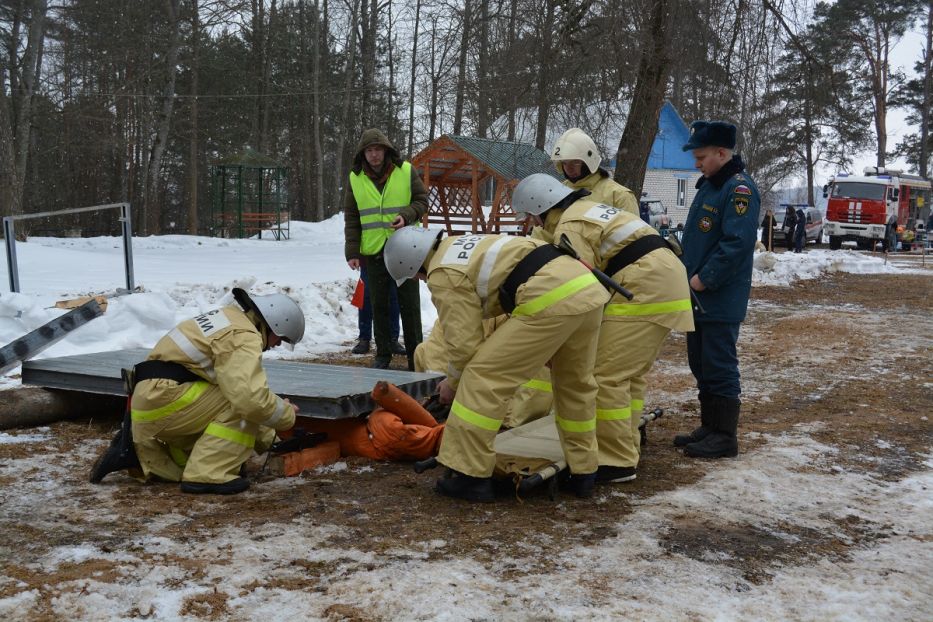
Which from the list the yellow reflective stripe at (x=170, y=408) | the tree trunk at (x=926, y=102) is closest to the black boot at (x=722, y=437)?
the yellow reflective stripe at (x=170, y=408)

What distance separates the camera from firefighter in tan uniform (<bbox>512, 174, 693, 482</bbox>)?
4742mm

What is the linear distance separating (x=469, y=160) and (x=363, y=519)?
19.5 metres

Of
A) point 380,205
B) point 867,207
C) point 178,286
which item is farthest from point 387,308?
point 867,207

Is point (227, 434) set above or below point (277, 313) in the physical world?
below

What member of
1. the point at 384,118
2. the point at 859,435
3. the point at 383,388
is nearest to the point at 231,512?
the point at 383,388

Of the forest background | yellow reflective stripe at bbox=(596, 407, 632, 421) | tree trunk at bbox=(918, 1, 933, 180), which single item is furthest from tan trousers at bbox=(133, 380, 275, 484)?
tree trunk at bbox=(918, 1, 933, 180)

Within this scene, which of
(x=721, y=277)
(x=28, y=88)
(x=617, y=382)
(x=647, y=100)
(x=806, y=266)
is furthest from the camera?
(x=28, y=88)

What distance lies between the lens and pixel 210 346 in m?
4.48

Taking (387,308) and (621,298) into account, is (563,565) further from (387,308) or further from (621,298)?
(387,308)

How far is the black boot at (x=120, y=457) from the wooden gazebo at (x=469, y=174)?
546 inches

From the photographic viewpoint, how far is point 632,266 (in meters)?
4.86

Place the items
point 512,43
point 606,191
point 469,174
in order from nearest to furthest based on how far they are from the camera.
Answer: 1. point 606,191
2. point 512,43
3. point 469,174

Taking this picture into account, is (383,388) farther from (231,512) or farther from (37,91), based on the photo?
(37,91)

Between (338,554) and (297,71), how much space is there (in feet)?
121
